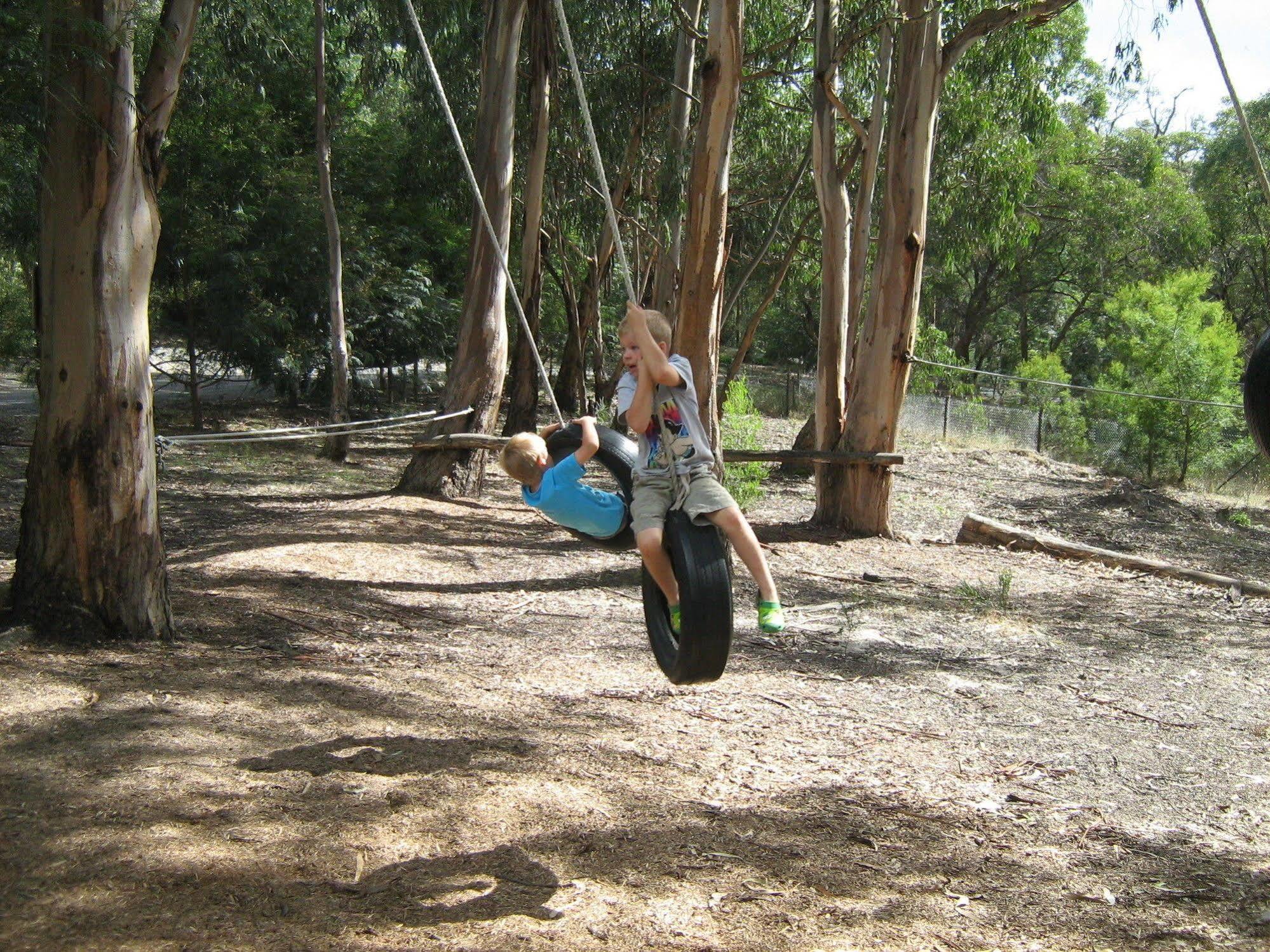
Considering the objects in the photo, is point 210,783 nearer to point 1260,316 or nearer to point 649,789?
point 649,789

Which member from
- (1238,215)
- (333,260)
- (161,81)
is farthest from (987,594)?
(1238,215)

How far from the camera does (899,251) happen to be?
34.2 feet

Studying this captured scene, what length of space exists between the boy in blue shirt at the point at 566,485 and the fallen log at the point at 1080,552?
6.83m

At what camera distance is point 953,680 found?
663 cm

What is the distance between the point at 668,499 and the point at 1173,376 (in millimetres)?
15860

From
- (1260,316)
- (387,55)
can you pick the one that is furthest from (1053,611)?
(1260,316)

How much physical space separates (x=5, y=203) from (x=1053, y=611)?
12122mm

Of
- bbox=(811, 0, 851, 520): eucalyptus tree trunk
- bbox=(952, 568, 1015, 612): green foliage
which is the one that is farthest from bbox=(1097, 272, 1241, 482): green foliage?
bbox=(952, 568, 1015, 612): green foliage

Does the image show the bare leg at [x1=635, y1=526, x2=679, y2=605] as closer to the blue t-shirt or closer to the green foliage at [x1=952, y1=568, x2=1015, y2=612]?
the blue t-shirt

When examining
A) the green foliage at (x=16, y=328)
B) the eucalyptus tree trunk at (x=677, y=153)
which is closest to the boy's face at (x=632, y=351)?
the eucalyptus tree trunk at (x=677, y=153)

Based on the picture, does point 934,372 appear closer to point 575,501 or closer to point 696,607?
point 575,501

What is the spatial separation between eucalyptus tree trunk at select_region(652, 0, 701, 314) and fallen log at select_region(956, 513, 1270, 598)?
159 inches

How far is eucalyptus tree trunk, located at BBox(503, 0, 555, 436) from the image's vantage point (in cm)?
1330

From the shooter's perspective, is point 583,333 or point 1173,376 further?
point 583,333
